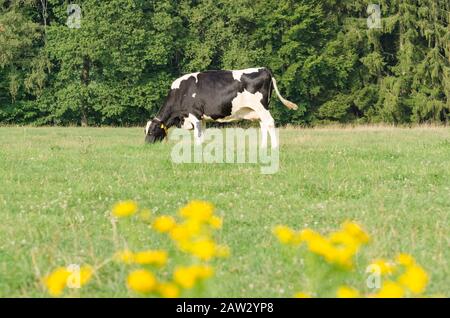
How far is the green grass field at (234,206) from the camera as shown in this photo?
223 inches

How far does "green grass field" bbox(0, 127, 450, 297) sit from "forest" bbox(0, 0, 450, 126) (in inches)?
1240

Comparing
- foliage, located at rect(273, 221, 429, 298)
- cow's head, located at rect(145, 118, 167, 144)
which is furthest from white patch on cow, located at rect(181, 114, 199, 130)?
foliage, located at rect(273, 221, 429, 298)

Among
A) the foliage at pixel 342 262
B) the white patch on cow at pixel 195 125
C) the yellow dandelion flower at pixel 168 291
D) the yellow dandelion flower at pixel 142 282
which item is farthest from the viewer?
the white patch on cow at pixel 195 125

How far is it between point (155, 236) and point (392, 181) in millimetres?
5580

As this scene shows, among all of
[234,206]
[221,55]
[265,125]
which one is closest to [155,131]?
[265,125]

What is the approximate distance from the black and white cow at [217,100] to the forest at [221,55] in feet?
86.2

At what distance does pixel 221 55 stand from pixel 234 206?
136ft

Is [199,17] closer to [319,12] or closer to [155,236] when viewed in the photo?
[319,12]

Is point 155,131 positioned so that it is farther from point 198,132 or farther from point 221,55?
point 221,55

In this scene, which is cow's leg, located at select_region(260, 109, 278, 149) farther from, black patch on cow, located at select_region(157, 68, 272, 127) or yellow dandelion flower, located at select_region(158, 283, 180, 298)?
yellow dandelion flower, located at select_region(158, 283, 180, 298)

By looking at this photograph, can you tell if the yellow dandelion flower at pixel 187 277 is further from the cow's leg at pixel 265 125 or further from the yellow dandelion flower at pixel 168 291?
the cow's leg at pixel 265 125

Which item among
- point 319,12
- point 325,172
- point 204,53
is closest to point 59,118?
point 204,53

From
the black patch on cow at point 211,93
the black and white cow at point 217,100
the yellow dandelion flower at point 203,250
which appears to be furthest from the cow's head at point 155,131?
the yellow dandelion flower at point 203,250

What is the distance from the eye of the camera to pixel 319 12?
1937 inches
